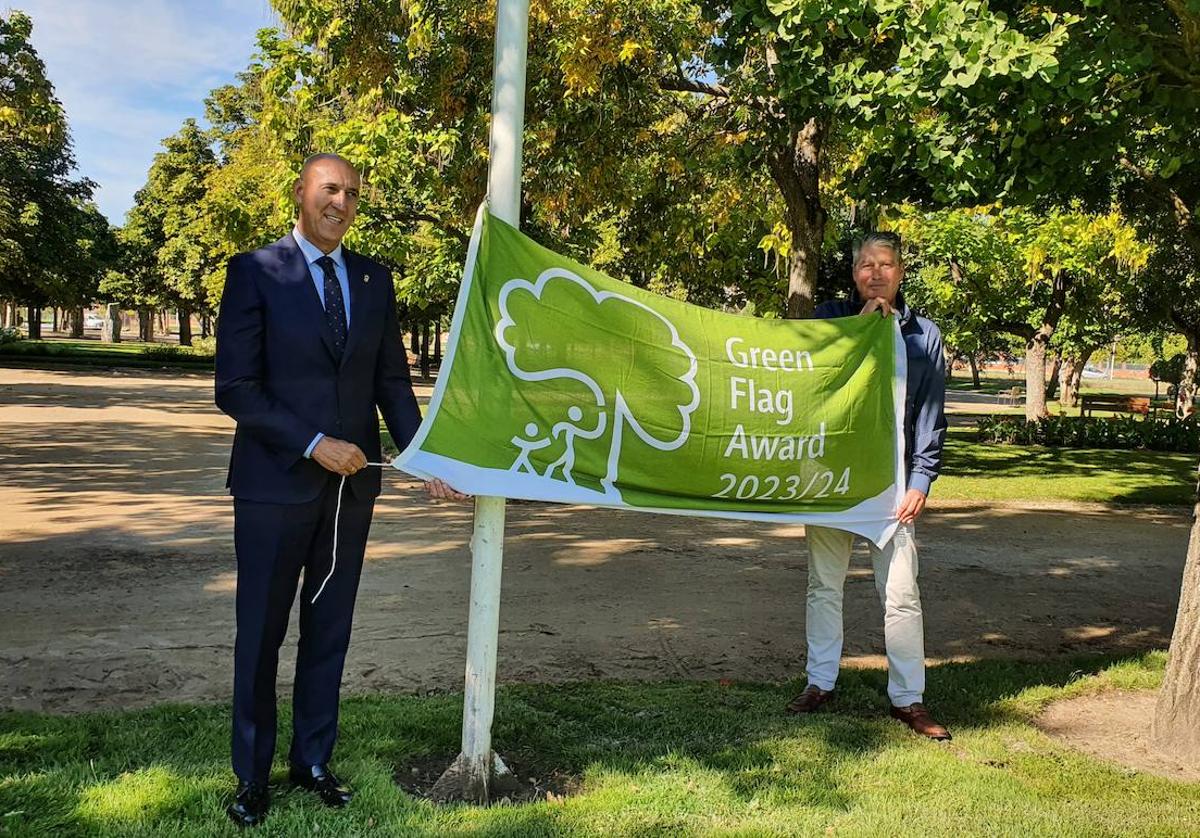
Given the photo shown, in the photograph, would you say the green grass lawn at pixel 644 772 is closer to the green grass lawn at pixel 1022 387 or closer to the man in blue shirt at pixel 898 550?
the man in blue shirt at pixel 898 550

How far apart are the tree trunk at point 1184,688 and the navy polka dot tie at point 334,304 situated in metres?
4.08

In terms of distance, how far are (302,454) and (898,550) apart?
2833 millimetres

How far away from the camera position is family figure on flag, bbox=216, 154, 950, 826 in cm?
350

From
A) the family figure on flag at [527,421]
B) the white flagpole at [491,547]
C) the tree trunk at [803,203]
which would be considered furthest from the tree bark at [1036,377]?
the white flagpole at [491,547]

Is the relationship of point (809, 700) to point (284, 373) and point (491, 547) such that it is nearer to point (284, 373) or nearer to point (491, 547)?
point (491, 547)

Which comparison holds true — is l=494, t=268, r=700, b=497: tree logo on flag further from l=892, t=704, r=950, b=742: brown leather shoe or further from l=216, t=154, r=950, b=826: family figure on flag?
l=892, t=704, r=950, b=742: brown leather shoe

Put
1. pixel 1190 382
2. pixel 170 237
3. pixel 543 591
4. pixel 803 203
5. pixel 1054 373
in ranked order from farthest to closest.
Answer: pixel 170 237 → pixel 1054 373 → pixel 1190 382 → pixel 803 203 → pixel 543 591

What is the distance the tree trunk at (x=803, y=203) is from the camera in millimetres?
11516

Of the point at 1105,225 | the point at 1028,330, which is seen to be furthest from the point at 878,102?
the point at 1028,330

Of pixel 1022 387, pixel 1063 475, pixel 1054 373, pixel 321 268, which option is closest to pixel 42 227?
pixel 1063 475

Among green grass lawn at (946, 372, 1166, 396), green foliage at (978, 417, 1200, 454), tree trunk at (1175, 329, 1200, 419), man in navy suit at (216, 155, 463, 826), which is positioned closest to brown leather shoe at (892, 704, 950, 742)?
man in navy suit at (216, 155, 463, 826)

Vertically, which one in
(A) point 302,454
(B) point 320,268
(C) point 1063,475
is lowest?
(C) point 1063,475

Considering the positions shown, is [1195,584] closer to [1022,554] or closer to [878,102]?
[878,102]

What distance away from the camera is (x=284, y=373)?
11.5 ft
